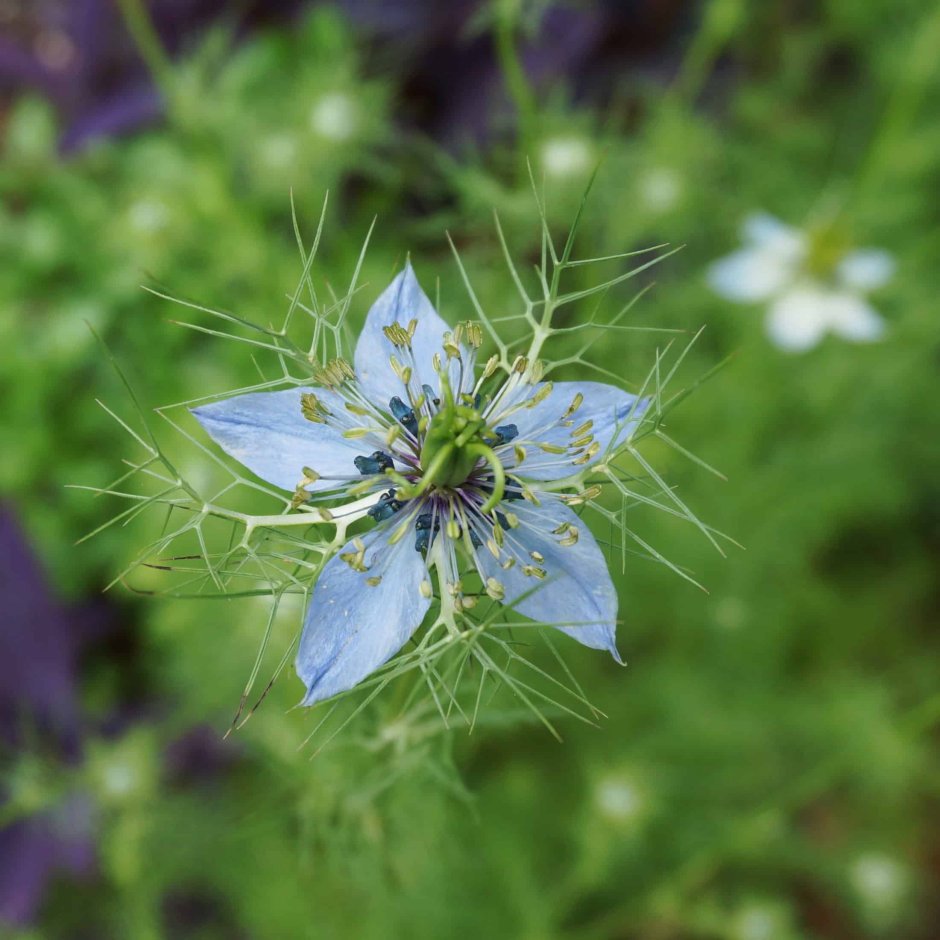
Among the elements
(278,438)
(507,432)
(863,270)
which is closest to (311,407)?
(278,438)

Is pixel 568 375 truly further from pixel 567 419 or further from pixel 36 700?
pixel 36 700

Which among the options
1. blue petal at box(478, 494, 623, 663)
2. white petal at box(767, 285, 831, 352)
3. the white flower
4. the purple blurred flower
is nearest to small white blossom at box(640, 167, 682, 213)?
the white flower

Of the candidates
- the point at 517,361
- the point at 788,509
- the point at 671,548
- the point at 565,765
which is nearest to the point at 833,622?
the point at 788,509

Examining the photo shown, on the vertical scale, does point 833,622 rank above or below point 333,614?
below

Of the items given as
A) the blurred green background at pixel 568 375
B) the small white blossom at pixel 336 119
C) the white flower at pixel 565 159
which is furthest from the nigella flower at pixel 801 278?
the small white blossom at pixel 336 119

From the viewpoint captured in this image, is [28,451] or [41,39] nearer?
[28,451]

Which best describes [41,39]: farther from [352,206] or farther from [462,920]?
[462,920]

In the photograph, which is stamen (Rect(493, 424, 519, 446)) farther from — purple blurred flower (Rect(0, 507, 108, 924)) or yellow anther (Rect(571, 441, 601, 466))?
purple blurred flower (Rect(0, 507, 108, 924))
